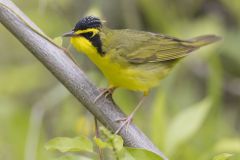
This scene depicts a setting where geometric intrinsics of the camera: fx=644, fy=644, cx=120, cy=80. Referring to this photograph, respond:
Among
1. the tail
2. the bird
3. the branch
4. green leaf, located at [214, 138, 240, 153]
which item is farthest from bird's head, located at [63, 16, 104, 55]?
green leaf, located at [214, 138, 240, 153]

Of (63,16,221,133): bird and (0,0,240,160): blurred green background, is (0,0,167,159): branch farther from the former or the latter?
(0,0,240,160): blurred green background

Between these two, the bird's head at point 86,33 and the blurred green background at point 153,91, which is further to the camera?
the blurred green background at point 153,91

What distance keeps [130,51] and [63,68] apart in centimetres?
153

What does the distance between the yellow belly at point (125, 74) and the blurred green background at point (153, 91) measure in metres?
0.10

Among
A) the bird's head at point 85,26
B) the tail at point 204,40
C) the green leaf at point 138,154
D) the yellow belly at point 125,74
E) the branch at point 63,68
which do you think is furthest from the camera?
the tail at point 204,40

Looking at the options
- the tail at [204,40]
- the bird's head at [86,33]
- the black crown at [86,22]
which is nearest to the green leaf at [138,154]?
the bird's head at [86,33]

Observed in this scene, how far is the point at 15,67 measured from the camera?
5.16 meters

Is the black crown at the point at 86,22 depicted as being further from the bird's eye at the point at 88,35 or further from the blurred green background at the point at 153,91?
the blurred green background at the point at 153,91

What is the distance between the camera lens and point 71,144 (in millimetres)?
1876

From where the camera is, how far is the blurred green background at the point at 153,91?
3455 mm

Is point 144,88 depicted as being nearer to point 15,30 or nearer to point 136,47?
point 136,47

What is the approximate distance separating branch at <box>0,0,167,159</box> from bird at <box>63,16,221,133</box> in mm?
A: 686

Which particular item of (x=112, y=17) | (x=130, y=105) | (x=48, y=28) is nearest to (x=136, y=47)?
(x=130, y=105)

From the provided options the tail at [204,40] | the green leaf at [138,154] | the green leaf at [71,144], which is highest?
the tail at [204,40]
